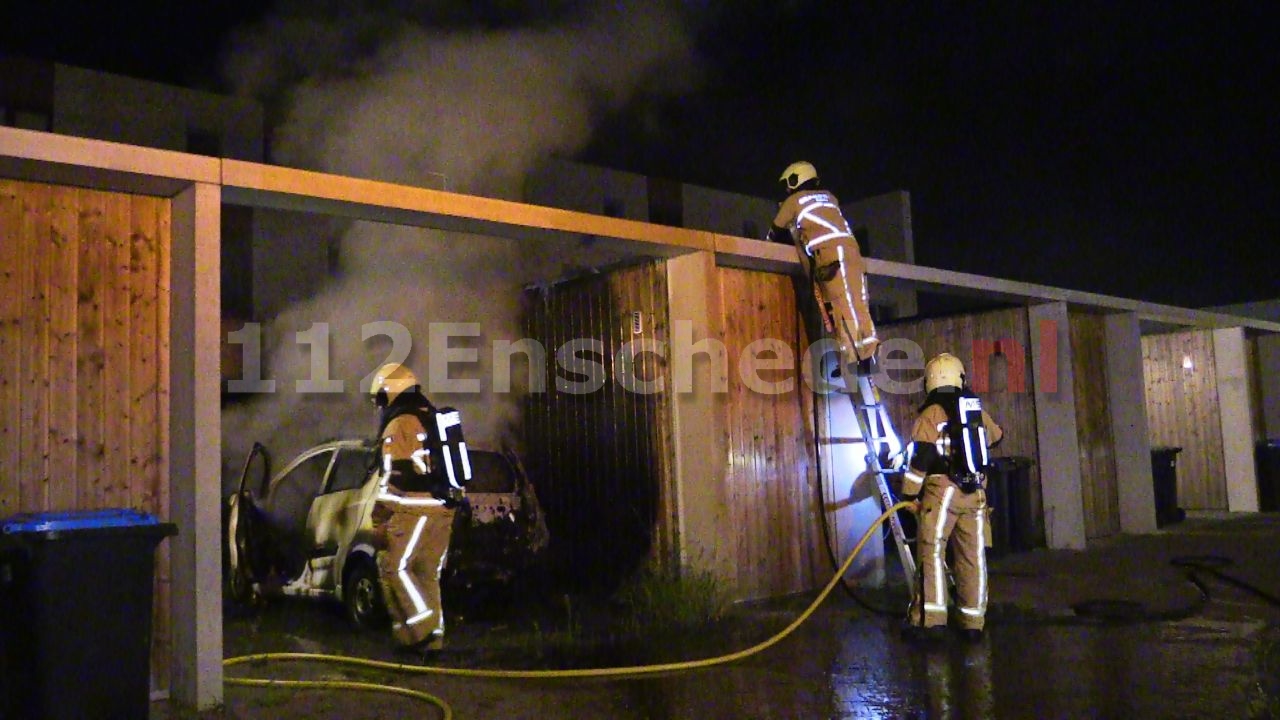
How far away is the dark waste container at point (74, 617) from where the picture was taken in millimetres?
4570

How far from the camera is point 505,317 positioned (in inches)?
392

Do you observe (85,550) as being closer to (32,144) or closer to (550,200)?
(32,144)

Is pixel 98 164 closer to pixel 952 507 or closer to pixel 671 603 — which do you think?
pixel 671 603

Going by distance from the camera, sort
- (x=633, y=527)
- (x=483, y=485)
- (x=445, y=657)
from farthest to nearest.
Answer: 1. (x=633, y=527)
2. (x=483, y=485)
3. (x=445, y=657)

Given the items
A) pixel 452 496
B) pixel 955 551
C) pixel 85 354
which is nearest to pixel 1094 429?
pixel 955 551

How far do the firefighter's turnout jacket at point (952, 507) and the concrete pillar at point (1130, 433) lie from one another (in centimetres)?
684

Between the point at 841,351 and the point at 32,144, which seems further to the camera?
the point at 841,351

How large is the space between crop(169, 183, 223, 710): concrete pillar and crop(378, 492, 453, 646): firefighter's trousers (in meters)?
1.30

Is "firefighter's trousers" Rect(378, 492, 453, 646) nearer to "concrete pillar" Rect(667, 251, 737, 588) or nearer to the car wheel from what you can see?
the car wheel

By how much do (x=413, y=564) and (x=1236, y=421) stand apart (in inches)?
531

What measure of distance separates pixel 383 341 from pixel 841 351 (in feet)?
15.2

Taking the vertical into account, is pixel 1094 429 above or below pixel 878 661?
above

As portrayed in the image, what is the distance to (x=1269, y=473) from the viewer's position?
1527cm

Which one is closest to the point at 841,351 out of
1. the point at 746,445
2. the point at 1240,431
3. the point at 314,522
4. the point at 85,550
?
the point at 746,445
